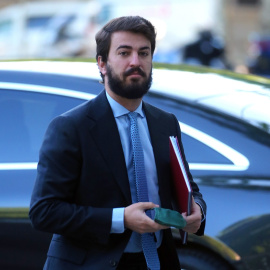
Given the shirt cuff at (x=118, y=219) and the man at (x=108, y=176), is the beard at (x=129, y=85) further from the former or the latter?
the shirt cuff at (x=118, y=219)

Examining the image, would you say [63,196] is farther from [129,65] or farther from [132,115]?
[129,65]

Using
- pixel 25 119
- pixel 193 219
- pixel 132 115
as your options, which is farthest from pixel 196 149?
pixel 193 219

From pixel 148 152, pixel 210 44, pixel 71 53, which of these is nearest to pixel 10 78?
pixel 148 152

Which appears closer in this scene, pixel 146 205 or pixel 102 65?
pixel 146 205

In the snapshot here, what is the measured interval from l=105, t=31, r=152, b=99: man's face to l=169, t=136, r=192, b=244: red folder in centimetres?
23

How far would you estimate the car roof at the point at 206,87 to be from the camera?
3.98 m

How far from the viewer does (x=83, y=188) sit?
8.87ft

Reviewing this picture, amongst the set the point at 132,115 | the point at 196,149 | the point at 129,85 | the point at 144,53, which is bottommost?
the point at 196,149

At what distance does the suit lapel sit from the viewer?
271cm

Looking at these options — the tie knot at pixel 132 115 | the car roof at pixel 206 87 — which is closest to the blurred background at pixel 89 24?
the car roof at pixel 206 87

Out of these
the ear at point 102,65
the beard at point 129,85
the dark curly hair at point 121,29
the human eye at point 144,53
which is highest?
the dark curly hair at point 121,29

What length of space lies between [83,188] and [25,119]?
1554mm

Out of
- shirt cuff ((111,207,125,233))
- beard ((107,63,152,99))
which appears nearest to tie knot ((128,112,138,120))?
beard ((107,63,152,99))

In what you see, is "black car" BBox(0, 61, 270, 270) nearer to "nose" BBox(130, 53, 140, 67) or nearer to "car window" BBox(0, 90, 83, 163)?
"car window" BBox(0, 90, 83, 163)
